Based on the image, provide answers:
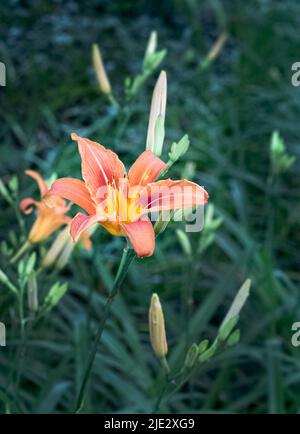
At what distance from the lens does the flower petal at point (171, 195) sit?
0.82 metres

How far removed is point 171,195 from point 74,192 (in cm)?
11

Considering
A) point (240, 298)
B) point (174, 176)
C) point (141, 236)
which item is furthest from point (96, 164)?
point (174, 176)

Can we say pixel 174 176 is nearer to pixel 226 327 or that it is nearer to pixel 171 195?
pixel 226 327

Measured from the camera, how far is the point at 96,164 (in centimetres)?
94

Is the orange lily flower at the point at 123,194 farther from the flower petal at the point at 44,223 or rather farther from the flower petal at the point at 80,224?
the flower petal at the point at 44,223

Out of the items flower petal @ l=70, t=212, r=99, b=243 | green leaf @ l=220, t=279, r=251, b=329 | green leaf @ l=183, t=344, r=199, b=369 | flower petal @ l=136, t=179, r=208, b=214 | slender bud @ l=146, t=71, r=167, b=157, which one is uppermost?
slender bud @ l=146, t=71, r=167, b=157

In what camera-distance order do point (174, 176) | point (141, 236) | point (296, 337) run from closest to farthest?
point (141, 236) < point (296, 337) < point (174, 176)

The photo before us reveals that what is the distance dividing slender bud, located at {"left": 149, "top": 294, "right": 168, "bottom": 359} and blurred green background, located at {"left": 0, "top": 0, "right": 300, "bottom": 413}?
0.86 feet

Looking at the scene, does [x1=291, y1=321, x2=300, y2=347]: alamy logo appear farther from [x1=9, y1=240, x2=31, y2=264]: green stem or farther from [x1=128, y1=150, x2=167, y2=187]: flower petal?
[x1=128, y1=150, x2=167, y2=187]: flower petal

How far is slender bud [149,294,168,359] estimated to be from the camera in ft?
3.16

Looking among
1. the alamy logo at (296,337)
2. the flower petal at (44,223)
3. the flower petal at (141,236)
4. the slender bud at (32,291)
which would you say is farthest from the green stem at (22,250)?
the alamy logo at (296,337)

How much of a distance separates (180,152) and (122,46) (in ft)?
9.18

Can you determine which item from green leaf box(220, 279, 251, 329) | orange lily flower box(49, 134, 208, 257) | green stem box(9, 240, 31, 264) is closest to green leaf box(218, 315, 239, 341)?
green leaf box(220, 279, 251, 329)

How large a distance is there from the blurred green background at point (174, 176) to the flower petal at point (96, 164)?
0.39 metres
